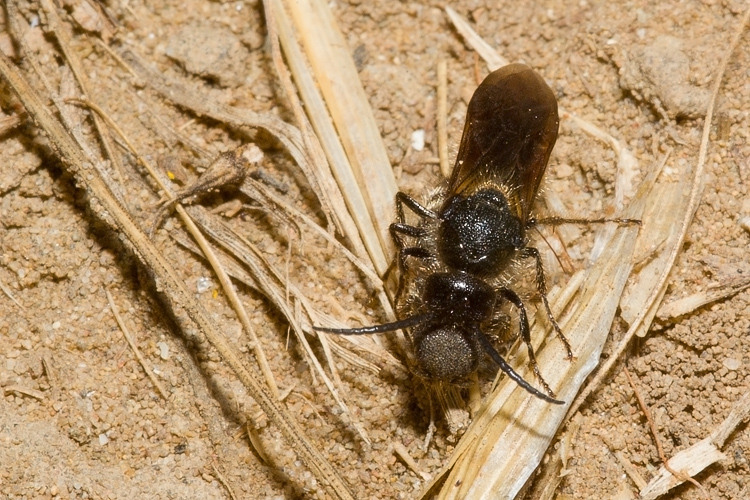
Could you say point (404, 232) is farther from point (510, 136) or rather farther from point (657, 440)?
point (657, 440)

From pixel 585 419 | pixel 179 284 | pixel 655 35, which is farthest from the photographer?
pixel 655 35

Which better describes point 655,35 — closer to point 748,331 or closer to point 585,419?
point 748,331

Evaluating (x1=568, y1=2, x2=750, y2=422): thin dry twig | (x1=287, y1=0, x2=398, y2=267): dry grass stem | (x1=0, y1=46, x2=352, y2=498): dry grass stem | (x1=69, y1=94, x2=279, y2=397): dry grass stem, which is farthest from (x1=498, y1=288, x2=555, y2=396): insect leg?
(x1=69, y1=94, x2=279, y2=397): dry grass stem

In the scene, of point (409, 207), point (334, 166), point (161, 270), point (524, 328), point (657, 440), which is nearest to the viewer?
point (161, 270)

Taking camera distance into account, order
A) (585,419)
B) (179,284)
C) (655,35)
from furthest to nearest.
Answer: (655,35) → (585,419) → (179,284)

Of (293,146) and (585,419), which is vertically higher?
(293,146)

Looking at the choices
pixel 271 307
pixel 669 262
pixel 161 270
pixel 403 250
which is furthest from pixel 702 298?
pixel 161 270

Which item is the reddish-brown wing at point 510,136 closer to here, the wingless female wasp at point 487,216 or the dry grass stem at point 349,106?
the wingless female wasp at point 487,216

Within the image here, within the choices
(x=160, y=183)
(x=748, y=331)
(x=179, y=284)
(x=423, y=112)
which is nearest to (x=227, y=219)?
(x=160, y=183)
